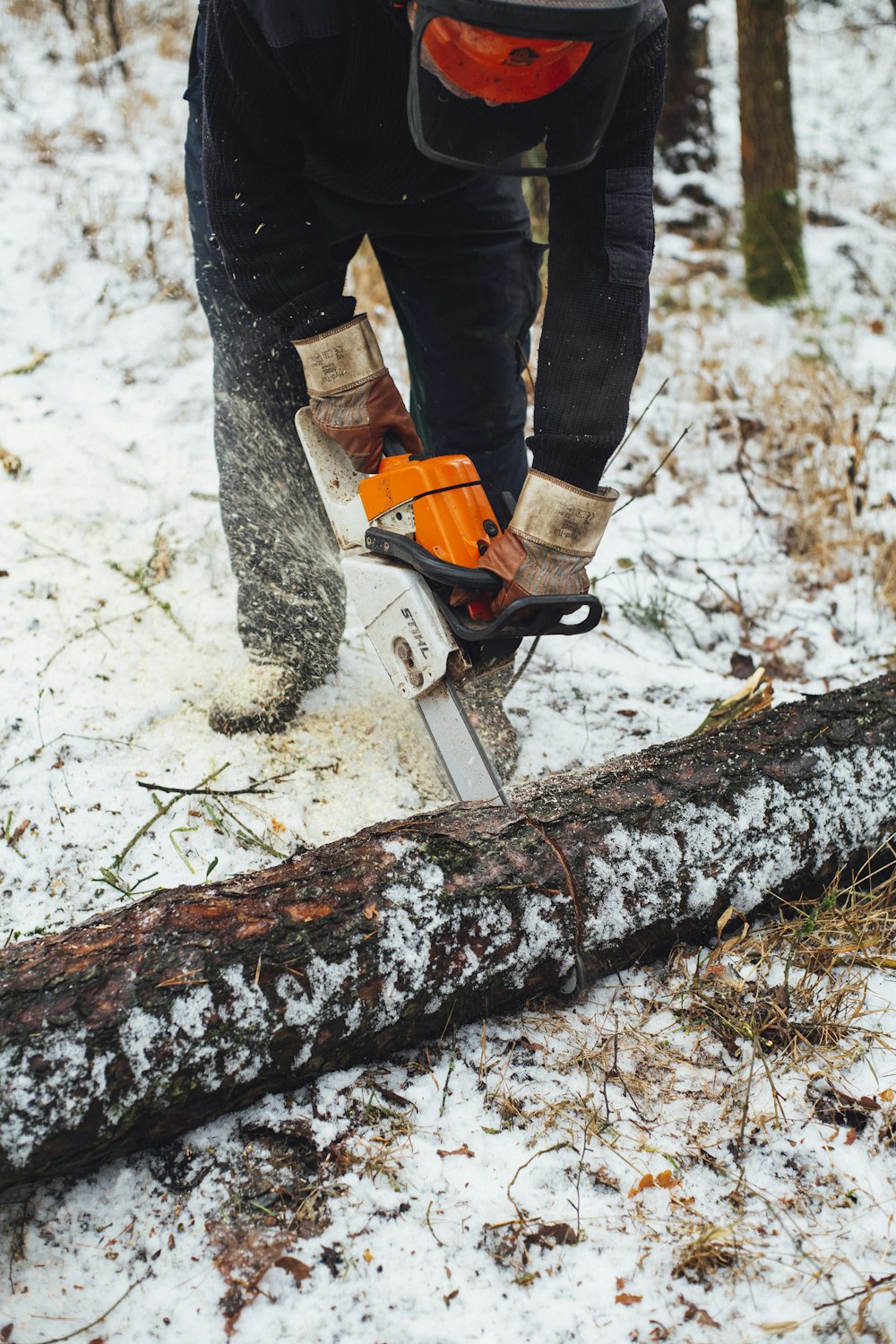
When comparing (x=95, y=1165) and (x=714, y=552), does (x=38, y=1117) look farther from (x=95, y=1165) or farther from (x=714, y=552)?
(x=714, y=552)

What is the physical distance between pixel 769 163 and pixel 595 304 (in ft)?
14.8

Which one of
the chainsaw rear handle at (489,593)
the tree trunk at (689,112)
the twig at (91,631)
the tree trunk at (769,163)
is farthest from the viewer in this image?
the tree trunk at (689,112)

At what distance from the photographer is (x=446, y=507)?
6.23ft

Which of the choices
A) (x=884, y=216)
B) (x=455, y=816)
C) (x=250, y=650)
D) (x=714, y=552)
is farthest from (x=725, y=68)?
(x=455, y=816)

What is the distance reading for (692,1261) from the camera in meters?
1.33

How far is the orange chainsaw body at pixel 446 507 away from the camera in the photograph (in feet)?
A: 6.21

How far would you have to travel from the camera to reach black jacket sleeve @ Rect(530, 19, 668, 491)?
1839mm

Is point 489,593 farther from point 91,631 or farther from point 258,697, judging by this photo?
point 91,631

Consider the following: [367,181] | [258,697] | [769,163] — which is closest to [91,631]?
[258,697]

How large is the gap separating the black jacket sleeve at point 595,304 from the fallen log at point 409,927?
0.64 m

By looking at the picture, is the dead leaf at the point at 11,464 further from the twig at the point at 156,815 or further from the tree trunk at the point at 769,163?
the tree trunk at the point at 769,163

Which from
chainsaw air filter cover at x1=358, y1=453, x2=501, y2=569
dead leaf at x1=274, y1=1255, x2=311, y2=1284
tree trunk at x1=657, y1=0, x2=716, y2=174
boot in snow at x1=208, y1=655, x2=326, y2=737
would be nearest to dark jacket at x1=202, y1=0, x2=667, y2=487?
chainsaw air filter cover at x1=358, y1=453, x2=501, y2=569

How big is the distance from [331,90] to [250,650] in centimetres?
133

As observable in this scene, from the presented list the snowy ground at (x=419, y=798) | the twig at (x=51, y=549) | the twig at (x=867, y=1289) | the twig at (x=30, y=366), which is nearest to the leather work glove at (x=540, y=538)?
the snowy ground at (x=419, y=798)
